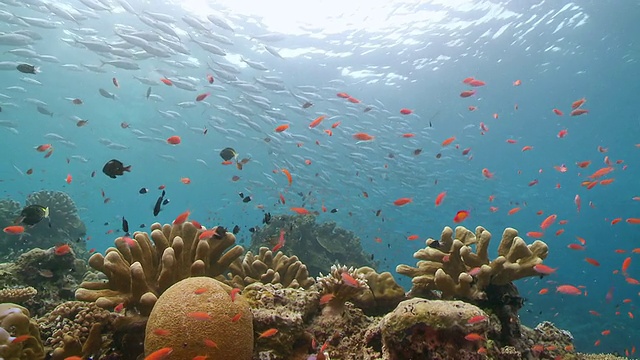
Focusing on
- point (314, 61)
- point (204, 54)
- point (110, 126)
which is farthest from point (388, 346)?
point (110, 126)

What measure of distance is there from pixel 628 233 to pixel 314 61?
3282 inches

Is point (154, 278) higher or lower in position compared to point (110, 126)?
higher

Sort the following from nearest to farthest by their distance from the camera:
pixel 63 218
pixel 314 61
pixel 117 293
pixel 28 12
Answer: pixel 117 293 < pixel 63 218 < pixel 28 12 < pixel 314 61

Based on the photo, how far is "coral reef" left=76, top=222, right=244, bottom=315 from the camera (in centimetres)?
397

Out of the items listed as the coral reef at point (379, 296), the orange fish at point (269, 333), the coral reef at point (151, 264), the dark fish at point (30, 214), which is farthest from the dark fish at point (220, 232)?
the dark fish at point (30, 214)

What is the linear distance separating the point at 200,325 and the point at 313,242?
12.1 meters

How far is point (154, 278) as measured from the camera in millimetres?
4355

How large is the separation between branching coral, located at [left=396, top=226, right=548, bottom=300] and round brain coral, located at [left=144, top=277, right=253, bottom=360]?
8.46 feet

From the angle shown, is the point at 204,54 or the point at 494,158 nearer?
the point at 204,54

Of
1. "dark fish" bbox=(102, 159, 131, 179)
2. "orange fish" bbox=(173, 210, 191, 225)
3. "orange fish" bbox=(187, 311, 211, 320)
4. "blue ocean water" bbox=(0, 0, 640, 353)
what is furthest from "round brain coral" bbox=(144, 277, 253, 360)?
"blue ocean water" bbox=(0, 0, 640, 353)

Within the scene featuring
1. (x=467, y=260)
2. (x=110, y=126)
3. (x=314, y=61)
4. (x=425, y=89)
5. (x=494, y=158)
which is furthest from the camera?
(x=110, y=126)

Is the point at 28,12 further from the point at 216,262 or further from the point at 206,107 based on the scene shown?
the point at 216,262

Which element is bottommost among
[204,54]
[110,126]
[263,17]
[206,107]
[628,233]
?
[628,233]

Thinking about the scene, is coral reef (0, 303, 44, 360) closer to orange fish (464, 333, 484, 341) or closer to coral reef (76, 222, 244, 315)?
coral reef (76, 222, 244, 315)
